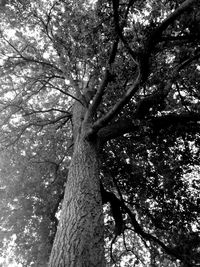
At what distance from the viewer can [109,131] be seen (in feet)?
14.5

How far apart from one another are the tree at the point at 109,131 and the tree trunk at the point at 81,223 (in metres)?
0.01

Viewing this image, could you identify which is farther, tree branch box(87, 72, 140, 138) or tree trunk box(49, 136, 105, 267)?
tree branch box(87, 72, 140, 138)

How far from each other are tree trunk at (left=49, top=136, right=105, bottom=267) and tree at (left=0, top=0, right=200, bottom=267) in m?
0.01

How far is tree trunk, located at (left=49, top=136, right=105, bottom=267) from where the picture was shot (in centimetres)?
234

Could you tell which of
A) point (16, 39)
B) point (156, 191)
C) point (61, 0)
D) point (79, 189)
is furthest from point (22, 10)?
point (156, 191)

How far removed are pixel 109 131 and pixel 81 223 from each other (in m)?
2.10

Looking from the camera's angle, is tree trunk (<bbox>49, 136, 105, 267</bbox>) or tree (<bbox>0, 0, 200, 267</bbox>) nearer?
tree trunk (<bbox>49, 136, 105, 267</bbox>)

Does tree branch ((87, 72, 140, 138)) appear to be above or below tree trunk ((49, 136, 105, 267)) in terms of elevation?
above

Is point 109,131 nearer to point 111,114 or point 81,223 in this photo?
point 111,114

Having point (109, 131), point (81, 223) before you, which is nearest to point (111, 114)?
point (109, 131)

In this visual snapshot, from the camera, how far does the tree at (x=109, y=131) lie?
10.5ft

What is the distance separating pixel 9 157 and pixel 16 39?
392 cm

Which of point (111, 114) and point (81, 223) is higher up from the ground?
point (111, 114)

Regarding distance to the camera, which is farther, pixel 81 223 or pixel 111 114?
pixel 111 114
